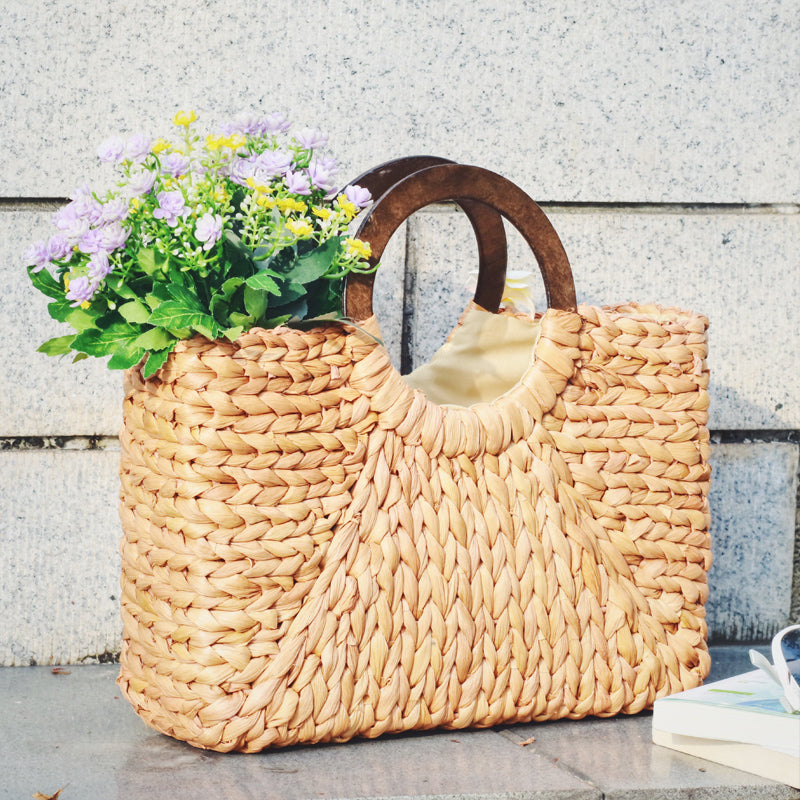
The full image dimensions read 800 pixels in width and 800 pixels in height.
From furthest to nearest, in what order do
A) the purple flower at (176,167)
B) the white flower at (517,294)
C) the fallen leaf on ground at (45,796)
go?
the white flower at (517,294) → the purple flower at (176,167) → the fallen leaf on ground at (45,796)

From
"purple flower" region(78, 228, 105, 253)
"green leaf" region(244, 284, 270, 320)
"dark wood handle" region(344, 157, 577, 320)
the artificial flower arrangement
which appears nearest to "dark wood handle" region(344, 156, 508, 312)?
"dark wood handle" region(344, 157, 577, 320)

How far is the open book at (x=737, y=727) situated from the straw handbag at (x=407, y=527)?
0.33 ft

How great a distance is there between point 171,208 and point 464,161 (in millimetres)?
781

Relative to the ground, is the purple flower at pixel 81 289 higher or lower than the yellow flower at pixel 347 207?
lower

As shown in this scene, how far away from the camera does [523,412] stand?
1.22m

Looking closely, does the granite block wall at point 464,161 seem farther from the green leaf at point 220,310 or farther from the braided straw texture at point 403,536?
the green leaf at point 220,310

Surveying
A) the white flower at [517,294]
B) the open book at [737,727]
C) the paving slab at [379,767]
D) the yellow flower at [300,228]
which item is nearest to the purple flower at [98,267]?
the yellow flower at [300,228]

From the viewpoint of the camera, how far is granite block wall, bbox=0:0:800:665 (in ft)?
5.13

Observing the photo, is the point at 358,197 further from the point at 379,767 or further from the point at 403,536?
the point at 379,767

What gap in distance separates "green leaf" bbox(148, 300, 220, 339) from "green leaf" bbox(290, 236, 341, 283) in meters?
0.13

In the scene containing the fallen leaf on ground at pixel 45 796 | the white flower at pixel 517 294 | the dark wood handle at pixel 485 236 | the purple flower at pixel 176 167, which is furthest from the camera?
the white flower at pixel 517 294

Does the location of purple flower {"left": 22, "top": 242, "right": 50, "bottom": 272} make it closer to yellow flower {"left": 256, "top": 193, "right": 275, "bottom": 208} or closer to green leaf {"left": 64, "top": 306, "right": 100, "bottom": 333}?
green leaf {"left": 64, "top": 306, "right": 100, "bottom": 333}

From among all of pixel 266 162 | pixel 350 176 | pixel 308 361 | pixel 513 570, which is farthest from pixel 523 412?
pixel 350 176

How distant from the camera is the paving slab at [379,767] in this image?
3.35ft
